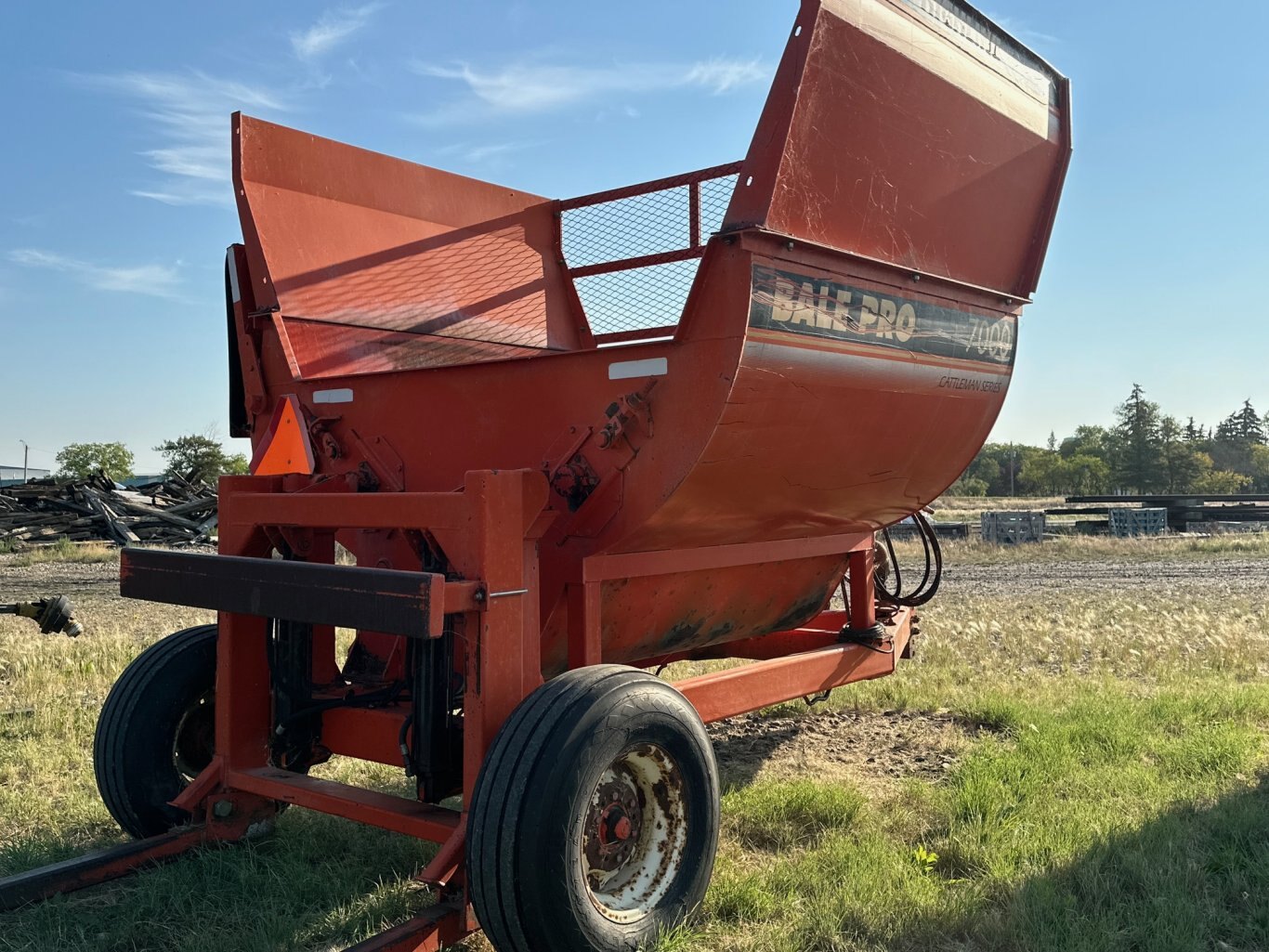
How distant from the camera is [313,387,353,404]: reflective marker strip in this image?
4.08 meters

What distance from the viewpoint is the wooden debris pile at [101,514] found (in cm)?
2192

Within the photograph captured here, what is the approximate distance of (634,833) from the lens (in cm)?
308

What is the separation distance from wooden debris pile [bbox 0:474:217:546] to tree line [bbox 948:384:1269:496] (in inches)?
1759

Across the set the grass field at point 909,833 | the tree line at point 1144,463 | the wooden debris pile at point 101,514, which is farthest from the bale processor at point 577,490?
the tree line at point 1144,463

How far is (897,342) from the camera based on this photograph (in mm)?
3795

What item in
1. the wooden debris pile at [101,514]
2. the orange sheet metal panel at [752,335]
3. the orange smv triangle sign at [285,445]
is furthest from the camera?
the wooden debris pile at [101,514]

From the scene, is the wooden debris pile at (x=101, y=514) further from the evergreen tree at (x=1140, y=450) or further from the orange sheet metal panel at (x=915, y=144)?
the evergreen tree at (x=1140, y=450)

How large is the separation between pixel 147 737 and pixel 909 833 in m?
2.78

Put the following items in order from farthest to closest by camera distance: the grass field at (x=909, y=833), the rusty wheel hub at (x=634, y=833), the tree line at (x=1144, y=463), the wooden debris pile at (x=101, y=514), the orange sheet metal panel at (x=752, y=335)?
the tree line at (x=1144, y=463) → the wooden debris pile at (x=101, y=514) → the orange sheet metal panel at (x=752, y=335) → the grass field at (x=909, y=833) → the rusty wheel hub at (x=634, y=833)

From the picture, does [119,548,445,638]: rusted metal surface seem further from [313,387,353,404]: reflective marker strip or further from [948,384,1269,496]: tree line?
[948,384,1269,496]: tree line

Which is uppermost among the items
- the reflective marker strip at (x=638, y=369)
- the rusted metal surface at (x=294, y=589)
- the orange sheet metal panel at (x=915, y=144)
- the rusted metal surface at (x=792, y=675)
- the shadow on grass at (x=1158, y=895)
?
the orange sheet metal panel at (x=915, y=144)

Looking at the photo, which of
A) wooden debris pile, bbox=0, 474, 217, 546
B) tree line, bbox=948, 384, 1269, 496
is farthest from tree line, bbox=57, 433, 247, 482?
tree line, bbox=948, 384, 1269, 496

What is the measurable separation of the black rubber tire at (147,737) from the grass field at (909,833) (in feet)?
0.94

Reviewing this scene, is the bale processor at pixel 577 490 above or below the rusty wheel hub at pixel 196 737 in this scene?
above
